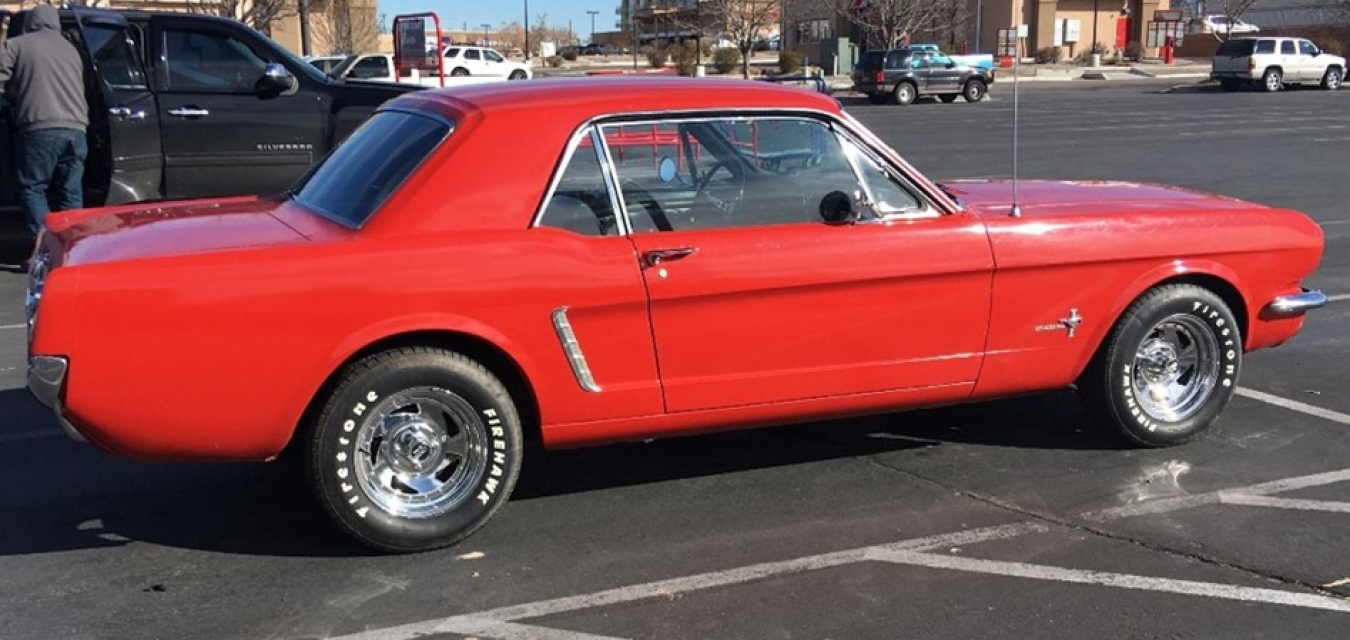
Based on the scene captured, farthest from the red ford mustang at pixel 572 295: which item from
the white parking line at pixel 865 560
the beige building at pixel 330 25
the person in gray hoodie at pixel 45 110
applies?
the beige building at pixel 330 25

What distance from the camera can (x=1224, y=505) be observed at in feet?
15.6

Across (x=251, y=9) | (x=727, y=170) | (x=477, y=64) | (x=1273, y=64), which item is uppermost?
(x=251, y=9)

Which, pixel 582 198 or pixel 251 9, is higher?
pixel 251 9

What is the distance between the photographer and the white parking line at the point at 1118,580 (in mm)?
3938

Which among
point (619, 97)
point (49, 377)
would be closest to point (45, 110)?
point (49, 377)

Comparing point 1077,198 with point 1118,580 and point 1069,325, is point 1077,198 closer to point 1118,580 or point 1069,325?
point 1069,325

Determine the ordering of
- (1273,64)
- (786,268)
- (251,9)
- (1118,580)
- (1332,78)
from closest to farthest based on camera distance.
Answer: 1. (1118,580)
2. (786,268)
3. (251,9)
4. (1273,64)
5. (1332,78)

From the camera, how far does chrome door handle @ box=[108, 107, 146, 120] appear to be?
29.9 feet

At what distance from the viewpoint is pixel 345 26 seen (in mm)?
46875

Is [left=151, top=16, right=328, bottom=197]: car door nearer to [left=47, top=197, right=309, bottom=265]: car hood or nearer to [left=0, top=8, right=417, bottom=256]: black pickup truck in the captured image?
[left=0, top=8, right=417, bottom=256]: black pickup truck

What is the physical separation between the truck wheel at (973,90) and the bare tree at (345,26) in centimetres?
2189

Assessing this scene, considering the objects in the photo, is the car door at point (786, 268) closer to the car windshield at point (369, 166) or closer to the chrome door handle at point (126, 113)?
the car windshield at point (369, 166)

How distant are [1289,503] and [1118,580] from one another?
3.75 ft

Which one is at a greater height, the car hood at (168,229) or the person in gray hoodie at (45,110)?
the person in gray hoodie at (45,110)
